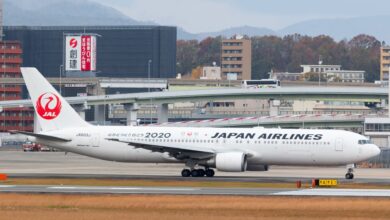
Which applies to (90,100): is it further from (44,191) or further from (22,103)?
A: (44,191)

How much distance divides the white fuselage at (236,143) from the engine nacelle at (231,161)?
127 cm

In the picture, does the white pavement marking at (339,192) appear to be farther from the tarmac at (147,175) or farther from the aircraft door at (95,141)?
the aircraft door at (95,141)

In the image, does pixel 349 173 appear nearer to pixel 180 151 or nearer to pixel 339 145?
pixel 339 145

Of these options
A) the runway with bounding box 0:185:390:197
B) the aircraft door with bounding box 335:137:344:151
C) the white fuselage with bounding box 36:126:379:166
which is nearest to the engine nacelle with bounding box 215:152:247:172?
the white fuselage with bounding box 36:126:379:166

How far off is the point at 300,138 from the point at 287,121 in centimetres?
6551

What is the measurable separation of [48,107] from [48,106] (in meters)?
0.07

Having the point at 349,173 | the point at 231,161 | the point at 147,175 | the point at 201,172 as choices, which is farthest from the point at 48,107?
the point at 349,173

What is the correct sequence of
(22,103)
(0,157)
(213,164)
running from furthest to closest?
(22,103) < (0,157) < (213,164)

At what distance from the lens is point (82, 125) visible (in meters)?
81.6

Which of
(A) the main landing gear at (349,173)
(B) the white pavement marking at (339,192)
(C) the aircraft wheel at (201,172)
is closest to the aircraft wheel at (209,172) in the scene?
(C) the aircraft wheel at (201,172)

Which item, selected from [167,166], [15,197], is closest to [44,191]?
[15,197]

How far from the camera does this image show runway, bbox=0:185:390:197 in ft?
199

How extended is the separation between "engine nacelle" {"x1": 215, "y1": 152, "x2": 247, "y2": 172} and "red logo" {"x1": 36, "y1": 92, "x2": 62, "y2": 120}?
12193mm

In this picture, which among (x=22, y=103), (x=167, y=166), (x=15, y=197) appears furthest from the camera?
(x=22, y=103)
